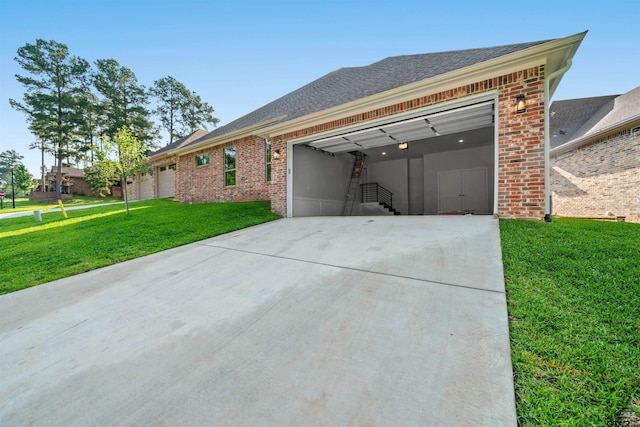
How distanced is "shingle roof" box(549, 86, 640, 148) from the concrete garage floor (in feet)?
38.9

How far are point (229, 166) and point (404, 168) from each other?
29.1 ft

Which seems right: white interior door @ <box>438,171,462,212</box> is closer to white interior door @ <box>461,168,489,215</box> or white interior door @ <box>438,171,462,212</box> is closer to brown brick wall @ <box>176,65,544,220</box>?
white interior door @ <box>461,168,489,215</box>

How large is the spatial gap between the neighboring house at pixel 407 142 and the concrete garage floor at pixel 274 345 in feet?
8.67

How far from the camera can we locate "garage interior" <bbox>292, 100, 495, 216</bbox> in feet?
25.9

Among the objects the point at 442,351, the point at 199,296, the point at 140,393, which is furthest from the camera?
the point at 199,296

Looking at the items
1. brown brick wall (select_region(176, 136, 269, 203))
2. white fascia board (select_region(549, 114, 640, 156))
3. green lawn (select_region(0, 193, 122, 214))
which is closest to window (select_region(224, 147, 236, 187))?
brown brick wall (select_region(176, 136, 269, 203))

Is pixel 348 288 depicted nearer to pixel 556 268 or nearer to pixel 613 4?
pixel 556 268

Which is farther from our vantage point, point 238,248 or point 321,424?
point 238,248

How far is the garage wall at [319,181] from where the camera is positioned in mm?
8773

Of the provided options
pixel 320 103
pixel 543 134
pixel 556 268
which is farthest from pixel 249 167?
pixel 556 268

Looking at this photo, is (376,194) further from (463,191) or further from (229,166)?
(229,166)

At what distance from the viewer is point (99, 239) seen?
244 inches

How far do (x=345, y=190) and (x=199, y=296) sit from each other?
929 centimetres

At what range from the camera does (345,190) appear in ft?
38.3
